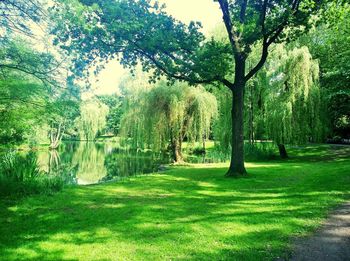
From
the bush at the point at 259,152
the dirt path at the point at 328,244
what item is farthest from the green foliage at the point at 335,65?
the dirt path at the point at 328,244

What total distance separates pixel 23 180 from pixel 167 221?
19.5ft

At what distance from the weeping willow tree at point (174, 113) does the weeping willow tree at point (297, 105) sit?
424cm

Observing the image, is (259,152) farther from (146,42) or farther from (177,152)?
(146,42)

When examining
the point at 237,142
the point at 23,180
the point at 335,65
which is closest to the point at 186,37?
the point at 237,142

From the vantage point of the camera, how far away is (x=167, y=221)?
21.4ft

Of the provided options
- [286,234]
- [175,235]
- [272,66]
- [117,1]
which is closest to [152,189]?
[175,235]

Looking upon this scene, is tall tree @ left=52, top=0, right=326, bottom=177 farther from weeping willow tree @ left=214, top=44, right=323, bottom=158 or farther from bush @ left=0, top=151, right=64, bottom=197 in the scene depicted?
weeping willow tree @ left=214, top=44, right=323, bottom=158

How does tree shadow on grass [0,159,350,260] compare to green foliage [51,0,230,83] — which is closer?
tree shadow on grass [0,159,350,260]

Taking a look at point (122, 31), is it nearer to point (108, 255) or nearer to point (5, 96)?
point (5, 96)

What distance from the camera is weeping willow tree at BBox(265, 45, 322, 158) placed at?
65.0ft

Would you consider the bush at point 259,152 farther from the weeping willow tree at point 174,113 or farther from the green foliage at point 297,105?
the weeping willow tree at point 174,113

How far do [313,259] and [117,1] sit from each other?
10.4 meters

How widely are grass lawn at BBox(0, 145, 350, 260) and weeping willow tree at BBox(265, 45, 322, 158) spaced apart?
918 centimetres

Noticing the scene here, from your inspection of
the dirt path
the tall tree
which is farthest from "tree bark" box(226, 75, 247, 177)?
the dirt path
